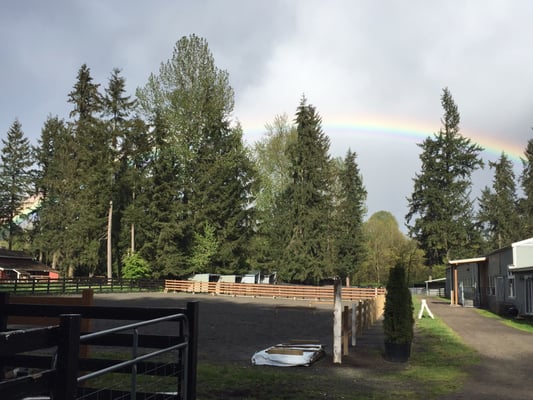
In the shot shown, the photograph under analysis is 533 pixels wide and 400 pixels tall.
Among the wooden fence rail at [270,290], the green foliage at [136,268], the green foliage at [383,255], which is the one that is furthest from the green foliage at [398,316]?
the green foliage at [383,255]

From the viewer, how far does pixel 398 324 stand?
1081cm

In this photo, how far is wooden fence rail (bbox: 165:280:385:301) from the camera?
3875 cm

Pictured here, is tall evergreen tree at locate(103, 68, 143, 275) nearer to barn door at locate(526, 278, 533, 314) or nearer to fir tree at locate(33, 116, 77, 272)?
fir tree at locate(33, 116, 77, 272)

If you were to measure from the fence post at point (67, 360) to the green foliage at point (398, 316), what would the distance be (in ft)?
30.8

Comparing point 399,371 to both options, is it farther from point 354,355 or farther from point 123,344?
point 123,344

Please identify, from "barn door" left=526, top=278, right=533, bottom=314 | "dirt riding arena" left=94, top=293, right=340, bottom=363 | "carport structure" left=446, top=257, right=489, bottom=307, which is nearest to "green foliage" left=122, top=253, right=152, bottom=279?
"dirt riding arena" left=94, top=293, right=340, bottom=363

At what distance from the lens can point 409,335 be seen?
10.7 metres

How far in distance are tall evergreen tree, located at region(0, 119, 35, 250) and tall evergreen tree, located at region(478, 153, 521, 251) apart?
5978 cm

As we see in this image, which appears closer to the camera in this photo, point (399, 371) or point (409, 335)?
point (399, 371)

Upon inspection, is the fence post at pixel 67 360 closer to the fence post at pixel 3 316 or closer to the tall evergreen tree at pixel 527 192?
the fence post at pixel 3 316

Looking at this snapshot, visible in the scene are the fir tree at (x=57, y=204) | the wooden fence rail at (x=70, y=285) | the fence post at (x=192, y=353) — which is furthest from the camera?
the fir tree at (x=57, y=204)

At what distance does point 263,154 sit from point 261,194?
4.44 metres

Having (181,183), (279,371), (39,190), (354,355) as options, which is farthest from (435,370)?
(39,190)

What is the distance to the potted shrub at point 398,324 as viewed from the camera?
35.1 ft
